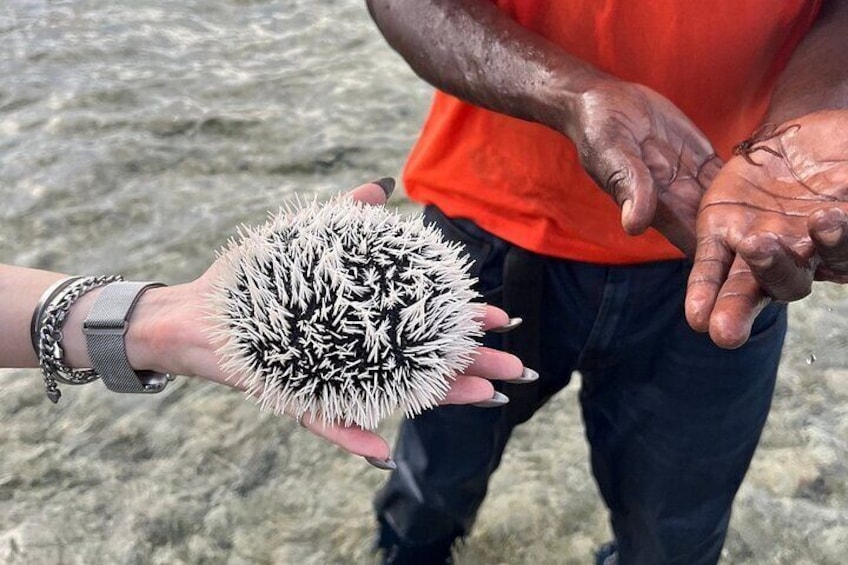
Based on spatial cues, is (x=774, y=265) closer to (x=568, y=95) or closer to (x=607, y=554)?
(x=568, y=95)

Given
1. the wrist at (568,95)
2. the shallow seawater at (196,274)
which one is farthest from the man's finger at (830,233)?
the shallow seawater at (196,274)

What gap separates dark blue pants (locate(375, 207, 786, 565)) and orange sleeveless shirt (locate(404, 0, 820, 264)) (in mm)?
68

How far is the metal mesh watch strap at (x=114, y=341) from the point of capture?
165 cm

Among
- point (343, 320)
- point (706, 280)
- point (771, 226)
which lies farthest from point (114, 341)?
point (771, 226)

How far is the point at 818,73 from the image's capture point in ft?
5.25

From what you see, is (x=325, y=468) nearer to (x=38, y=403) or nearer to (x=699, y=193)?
(x=38, y=403)

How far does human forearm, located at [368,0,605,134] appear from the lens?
1526mm

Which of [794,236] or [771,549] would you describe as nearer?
[794,236]

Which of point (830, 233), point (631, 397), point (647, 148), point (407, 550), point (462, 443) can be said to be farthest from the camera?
point (407, 550)

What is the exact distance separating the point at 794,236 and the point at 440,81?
2.61 ft

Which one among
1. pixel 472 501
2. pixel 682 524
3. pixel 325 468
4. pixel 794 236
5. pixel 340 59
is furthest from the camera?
pixel 340 59

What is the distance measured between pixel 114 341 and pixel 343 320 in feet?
1.67

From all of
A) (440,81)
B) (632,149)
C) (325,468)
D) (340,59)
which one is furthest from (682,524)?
(340,59)

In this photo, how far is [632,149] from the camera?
4.55 feet
